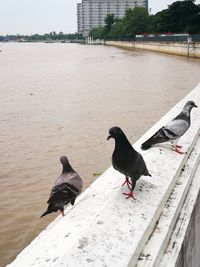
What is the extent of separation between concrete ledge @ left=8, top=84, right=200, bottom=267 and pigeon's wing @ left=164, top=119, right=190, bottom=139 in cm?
83

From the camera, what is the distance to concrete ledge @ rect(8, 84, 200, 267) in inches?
77.2

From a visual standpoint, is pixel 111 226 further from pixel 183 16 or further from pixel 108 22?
pixel 108 22

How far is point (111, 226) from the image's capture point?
221 cm

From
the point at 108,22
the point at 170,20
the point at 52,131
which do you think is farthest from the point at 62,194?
the point at 108,22

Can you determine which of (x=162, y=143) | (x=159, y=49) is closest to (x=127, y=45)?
(x=159, y=49)

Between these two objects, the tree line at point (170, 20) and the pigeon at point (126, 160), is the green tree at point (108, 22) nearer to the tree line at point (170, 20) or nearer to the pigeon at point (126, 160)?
the tree line at point (170, 20)

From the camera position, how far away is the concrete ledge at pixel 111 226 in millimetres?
1961

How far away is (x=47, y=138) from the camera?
1055 centimetres

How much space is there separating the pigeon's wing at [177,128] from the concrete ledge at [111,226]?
834mm

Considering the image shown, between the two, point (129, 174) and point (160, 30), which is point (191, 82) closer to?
point (129, 174)

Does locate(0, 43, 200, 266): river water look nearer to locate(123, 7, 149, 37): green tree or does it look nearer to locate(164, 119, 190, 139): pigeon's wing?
locate(164, 119, 190, 139): pigeon's wing

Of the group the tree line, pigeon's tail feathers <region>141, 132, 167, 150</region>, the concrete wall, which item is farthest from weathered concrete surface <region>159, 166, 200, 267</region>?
the tree line

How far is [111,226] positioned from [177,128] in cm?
215

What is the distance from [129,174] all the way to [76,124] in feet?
31.1
